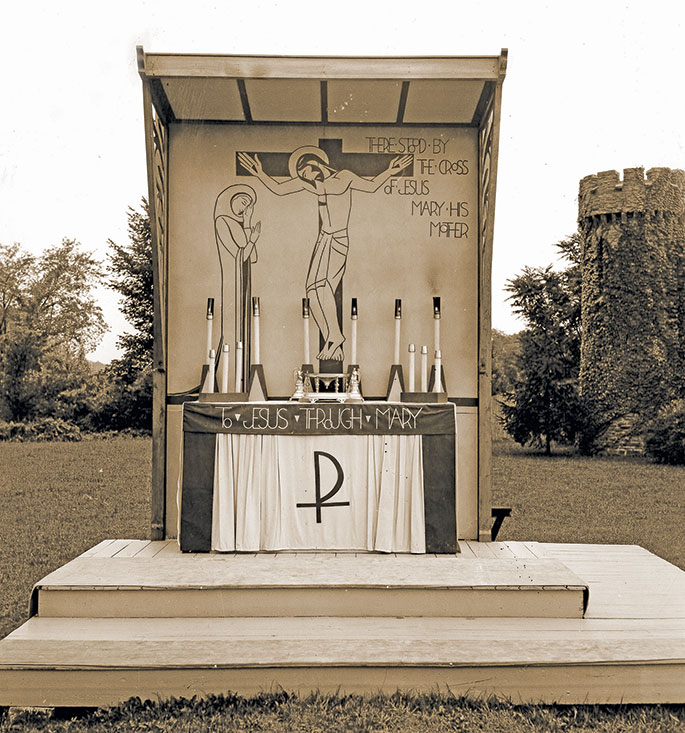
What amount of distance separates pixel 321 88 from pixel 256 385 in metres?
2.01

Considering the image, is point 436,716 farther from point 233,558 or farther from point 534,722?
point 233,558

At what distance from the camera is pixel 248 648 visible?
12.5 ft

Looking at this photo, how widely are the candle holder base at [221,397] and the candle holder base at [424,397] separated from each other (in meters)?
1.08

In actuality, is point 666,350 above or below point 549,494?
above

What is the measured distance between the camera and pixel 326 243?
5.84 meters

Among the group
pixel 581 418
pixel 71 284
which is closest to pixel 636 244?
pixel 581 418

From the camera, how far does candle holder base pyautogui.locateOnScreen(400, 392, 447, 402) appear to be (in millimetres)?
5309

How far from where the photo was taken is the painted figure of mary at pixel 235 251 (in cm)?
582

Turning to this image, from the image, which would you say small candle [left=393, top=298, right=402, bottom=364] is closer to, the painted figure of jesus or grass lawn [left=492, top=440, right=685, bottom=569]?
the painted figure of jesus

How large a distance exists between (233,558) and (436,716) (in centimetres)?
172

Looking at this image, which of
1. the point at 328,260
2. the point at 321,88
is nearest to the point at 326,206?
the point at 328,260

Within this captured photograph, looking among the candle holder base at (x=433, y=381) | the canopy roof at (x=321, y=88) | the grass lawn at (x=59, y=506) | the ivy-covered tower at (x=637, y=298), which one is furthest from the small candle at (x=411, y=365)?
the ivy-covered tower at (x=637, y=298)

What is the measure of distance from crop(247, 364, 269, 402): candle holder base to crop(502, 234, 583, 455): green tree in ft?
48.6

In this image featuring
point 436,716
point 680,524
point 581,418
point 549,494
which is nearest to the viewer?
point 436,716
